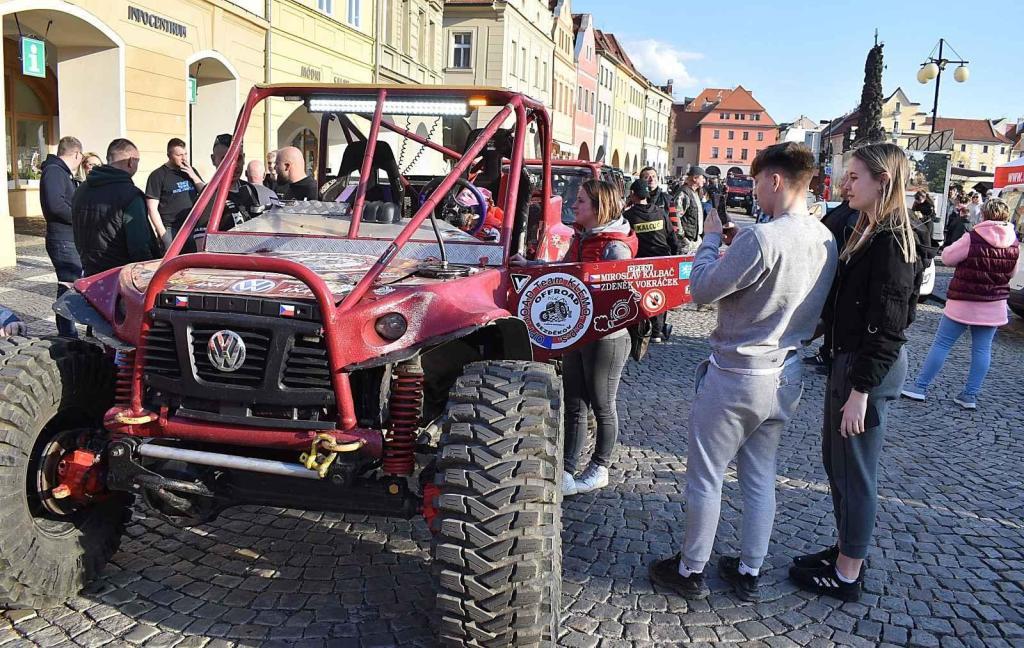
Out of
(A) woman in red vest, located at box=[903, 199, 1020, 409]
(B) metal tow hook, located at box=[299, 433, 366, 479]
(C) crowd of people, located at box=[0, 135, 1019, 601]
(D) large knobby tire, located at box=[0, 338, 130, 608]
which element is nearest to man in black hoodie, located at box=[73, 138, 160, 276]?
(C) crowd of people, located at box=[0, 135, 1019, 601]

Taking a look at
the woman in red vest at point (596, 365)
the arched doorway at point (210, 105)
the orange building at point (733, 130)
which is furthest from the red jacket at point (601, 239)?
the orange building at point (733, 130)

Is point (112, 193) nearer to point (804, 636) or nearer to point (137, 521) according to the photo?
point (137, 521)

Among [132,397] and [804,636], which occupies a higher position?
[132,397]

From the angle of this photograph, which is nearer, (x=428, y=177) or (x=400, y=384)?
(x=400, y=384)

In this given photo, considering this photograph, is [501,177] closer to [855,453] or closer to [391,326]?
[391,326]

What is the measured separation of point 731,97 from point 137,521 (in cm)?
12448

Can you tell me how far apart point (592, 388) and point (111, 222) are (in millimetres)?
3750

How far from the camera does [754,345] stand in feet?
10.9

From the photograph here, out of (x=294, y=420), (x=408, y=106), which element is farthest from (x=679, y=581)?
(x=408, y=106)

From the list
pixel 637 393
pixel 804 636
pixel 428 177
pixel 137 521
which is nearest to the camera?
pixel 804 636

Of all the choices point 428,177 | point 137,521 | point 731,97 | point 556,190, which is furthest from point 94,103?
point 731,97

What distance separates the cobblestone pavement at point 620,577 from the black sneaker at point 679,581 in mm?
51

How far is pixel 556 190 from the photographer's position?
10.5 meters

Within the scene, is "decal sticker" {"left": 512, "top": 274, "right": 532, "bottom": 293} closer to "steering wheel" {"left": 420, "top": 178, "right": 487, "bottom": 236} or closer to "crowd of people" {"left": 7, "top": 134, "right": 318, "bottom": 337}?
"steering wheel" {"left": 420, "top": 178, "right": 487, "bottom": 236}
